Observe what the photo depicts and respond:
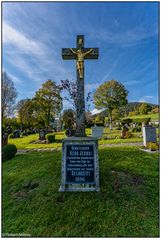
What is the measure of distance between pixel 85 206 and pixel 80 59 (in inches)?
165

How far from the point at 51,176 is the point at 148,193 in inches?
114

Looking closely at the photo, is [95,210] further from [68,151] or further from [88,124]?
[88,124]

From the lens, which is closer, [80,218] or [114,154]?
[80,218]

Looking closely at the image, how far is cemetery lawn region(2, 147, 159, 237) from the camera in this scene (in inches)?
169

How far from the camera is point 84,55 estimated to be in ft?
21.4

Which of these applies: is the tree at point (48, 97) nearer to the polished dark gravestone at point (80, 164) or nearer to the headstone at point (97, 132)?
the headstone at point (97, 132)

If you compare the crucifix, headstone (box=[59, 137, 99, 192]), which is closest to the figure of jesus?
the crucifix

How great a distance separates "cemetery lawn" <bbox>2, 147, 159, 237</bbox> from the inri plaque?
382mm

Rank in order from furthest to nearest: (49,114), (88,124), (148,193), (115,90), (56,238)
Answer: (88,124) → (115,90) → (49,114) → (148,193) → (56,238)

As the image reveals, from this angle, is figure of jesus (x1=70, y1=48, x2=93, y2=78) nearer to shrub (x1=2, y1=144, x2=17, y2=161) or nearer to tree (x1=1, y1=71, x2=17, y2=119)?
shrub (x1=2, y1=144, x2=17, y2=161)

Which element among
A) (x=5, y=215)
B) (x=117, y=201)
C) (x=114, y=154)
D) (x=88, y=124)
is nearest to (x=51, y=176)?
(x=5, y=215)

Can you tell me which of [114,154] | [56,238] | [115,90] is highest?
[115,90]

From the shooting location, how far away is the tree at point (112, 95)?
132 ft

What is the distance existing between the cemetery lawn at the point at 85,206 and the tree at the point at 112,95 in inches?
1328
